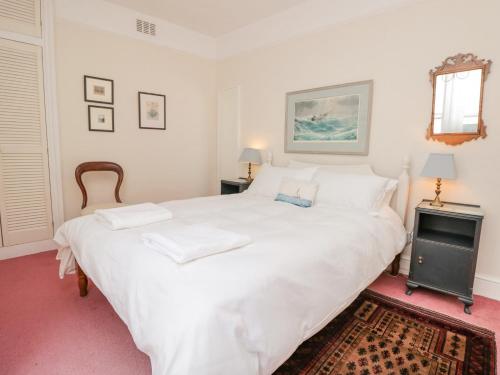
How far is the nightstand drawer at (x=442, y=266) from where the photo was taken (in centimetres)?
216

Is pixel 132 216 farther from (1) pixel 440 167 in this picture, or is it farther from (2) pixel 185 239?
(1) pixel 440 167

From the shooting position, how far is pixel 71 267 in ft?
7.54

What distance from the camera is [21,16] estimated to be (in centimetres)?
284

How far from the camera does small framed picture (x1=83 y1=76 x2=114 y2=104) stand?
329cm

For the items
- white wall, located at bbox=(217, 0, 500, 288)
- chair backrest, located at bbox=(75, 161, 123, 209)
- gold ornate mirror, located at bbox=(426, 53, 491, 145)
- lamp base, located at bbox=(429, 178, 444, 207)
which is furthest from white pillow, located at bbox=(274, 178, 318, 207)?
chair backrest, located at bbox=(75, 161, 123, 209)

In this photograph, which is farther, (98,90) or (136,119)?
(136,119)

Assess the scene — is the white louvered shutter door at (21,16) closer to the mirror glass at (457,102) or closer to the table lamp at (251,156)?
the table lamp at (251,156)

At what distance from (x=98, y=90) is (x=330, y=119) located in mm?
2674

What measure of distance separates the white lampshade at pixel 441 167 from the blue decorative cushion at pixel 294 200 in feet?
3.15

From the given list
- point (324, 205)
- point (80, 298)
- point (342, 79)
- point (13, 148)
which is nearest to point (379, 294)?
point (324, 205)

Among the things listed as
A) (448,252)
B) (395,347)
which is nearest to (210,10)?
(448,252)

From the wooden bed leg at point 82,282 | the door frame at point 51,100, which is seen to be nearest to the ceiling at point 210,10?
the door frame at point 51,100

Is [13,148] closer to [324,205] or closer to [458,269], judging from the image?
[324,205]

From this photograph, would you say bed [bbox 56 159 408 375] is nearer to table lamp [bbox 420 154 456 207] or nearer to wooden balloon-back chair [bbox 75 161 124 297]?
table lamp [bbox 420 154 456 207]
